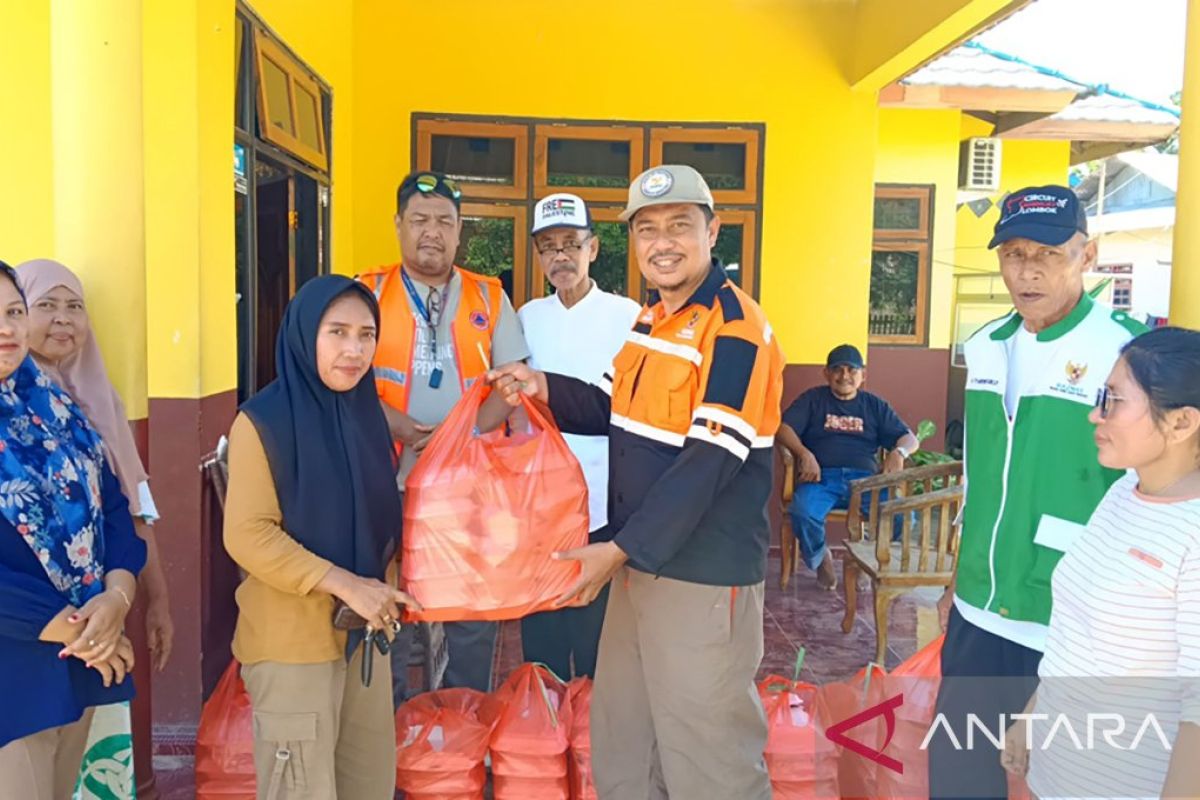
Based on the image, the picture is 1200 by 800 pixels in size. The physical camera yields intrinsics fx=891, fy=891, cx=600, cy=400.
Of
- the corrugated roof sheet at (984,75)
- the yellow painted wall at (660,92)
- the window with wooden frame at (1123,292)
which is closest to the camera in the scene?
the yellow painted wall at (660,92)

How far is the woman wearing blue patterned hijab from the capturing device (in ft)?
5.62

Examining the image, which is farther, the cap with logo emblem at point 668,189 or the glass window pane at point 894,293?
the glass window pane at point 894,293

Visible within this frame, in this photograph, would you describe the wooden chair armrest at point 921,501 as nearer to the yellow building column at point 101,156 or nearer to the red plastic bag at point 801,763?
the red plastic bag at point 801,763

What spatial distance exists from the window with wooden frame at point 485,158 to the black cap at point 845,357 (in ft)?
7.18

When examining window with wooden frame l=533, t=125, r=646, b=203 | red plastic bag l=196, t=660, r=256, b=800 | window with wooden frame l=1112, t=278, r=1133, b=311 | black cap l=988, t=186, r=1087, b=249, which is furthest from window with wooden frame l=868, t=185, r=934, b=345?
window with wooden frame l=1112, t=278, r=1133, b=311

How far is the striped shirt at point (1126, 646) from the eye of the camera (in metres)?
1.54

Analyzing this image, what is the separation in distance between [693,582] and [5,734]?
4.90 feet

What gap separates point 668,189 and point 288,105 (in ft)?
9.19

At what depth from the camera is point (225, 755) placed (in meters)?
2.68

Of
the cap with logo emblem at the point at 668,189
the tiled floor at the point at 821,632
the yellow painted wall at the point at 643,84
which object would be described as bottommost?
the tiled floor at the point at 821,632

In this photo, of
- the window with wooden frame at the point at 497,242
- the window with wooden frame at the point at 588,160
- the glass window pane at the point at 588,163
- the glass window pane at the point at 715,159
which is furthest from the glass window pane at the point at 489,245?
the glass window pane at the point at 715,159

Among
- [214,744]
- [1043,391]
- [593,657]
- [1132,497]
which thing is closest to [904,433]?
[593,657]

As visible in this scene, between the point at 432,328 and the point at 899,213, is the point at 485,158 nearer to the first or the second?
the point at 432,328

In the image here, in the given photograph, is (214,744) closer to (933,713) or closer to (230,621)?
(230,621)
